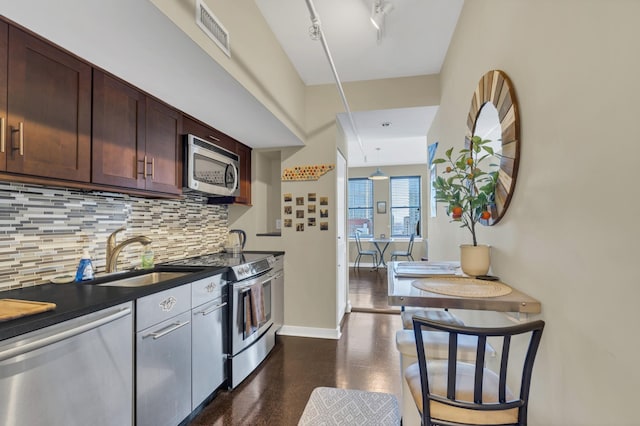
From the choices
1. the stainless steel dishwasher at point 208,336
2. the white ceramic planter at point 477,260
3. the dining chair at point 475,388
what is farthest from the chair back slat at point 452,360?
the stainless steel dishwasher at point 208,336

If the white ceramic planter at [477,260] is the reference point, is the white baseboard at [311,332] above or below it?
below

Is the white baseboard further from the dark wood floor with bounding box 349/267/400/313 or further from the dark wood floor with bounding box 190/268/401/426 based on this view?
the dark wood floor with bounding box 349/267/400/313

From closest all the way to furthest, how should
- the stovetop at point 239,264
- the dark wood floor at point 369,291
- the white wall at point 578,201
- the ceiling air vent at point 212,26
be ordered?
the white wall at point 578,201 < the ceiling air vent at point 212,26 < the stovetop at point 239,264 < the dark wood floor at point 369,291

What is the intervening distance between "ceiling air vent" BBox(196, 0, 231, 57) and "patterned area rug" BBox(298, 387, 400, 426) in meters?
2.35

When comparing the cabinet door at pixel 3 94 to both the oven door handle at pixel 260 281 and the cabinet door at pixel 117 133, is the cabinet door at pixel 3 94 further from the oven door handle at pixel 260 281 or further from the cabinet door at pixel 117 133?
the oven door handle at pixel 260 281

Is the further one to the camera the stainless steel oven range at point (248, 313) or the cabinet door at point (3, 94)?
the stainless steel oven range at point (248, 313)

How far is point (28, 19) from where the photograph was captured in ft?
4.13

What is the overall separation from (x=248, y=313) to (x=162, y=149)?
145cm

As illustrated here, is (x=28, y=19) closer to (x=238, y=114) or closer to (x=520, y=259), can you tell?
(x=238, y=114)

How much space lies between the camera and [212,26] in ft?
5.25

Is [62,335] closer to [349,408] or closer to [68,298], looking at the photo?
[68,298]

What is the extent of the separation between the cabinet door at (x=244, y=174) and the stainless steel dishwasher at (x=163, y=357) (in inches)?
63.8

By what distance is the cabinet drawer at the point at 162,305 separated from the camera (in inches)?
60.9

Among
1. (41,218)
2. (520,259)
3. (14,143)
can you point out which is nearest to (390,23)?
(520,259)
